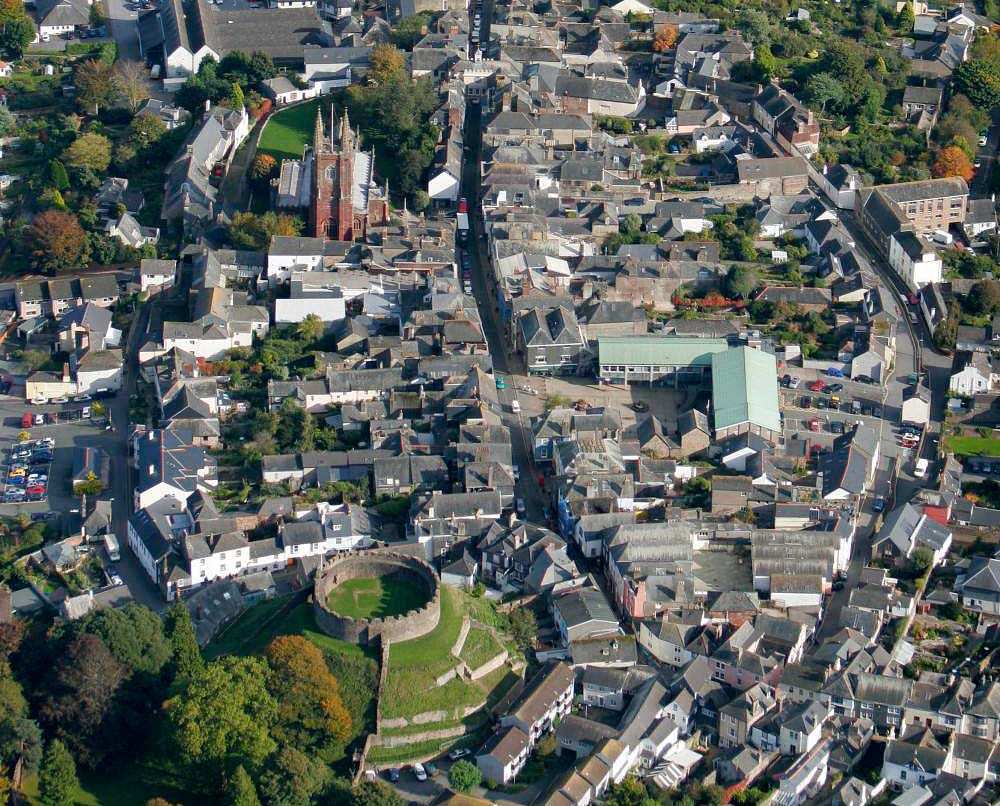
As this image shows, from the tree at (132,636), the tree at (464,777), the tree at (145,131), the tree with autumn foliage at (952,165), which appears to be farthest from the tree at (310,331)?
the tree with autumn foliage at (952,165)

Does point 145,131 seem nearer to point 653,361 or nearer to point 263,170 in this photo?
point 263,170

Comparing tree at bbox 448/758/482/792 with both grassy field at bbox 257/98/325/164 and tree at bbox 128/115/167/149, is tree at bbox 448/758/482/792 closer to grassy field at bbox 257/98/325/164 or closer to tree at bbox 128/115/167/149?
grassy field at bbox 257/98/325/164

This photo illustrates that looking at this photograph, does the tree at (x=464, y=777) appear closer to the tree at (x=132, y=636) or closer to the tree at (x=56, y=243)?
the tree at (x=132, y=636)

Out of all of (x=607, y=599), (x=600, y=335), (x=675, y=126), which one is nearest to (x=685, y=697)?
(x=607, y=599)

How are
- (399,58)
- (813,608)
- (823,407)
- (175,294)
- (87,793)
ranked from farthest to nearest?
1. (399,58)
2. (175,294)
3. (823,407)
4. (813,608)
5. (87,793)

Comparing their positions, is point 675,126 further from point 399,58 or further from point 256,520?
point 256,520

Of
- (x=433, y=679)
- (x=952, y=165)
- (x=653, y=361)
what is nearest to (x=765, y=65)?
(x=952, y=165)

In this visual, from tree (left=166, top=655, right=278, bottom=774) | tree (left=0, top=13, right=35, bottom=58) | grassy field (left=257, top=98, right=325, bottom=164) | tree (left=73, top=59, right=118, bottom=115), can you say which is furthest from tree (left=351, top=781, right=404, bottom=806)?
tree (left=0, top=13, right=35, bottom=58)
